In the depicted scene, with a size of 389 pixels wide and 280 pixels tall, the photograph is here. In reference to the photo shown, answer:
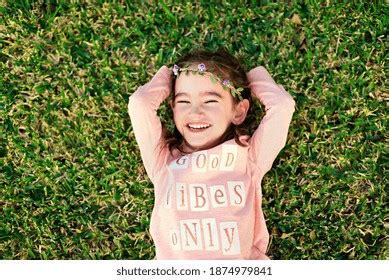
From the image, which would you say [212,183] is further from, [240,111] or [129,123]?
[129,123]

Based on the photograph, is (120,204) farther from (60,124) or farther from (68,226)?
(60,124)

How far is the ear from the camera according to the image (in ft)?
10.1

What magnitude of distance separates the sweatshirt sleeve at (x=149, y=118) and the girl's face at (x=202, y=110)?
10 centimetres

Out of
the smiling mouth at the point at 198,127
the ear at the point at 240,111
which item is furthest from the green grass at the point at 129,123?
the smiling mouth at the point at 198,127

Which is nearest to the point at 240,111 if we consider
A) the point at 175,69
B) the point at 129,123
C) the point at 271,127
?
the point at 271,127

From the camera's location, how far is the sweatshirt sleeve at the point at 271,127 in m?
3.02

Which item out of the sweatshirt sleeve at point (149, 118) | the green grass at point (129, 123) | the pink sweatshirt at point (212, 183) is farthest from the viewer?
the green grass at point (129, 123)

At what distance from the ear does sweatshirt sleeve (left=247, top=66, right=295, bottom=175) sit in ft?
0.23

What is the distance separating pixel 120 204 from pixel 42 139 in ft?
1.58

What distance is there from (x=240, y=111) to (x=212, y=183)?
0.36m

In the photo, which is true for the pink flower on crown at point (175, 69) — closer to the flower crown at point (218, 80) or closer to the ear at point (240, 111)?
the flower crown at point (218, 80)

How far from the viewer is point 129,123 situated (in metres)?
3.26
